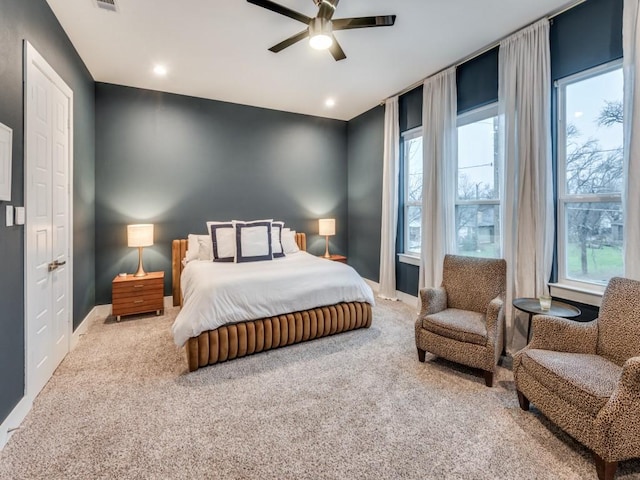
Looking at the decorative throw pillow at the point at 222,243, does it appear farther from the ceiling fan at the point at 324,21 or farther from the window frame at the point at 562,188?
the window frame at the point at 562,188

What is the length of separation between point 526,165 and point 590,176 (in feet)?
1.53

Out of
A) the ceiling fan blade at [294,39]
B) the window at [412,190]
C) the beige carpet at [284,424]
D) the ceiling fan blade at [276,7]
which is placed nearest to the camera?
the beige carpet at [284,424]

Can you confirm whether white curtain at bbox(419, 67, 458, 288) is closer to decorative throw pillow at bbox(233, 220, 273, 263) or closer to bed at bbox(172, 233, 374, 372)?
bed at bbox(172, 233, 374, 372)

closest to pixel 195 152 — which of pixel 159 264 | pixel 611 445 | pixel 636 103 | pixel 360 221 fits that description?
pixel 159 264

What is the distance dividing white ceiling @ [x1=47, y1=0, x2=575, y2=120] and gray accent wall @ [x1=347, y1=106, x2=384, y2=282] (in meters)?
0.82

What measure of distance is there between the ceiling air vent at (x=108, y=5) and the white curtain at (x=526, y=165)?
3.57m

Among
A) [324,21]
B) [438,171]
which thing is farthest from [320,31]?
[438,171]

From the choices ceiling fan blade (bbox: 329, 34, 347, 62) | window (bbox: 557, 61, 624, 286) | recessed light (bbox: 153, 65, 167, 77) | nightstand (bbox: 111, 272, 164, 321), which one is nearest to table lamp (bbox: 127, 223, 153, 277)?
nightstand (bbox: 111, 272, 164, 321)

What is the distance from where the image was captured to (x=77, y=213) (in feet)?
10.7

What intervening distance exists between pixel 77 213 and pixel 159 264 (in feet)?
4.25

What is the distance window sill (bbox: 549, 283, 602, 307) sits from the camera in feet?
Answer: 7.77

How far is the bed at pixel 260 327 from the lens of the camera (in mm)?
2545

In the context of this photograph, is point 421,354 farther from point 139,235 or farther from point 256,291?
point 139,235

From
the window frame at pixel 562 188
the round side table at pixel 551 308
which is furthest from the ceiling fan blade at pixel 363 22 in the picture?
the round side table at pixel 551 308
